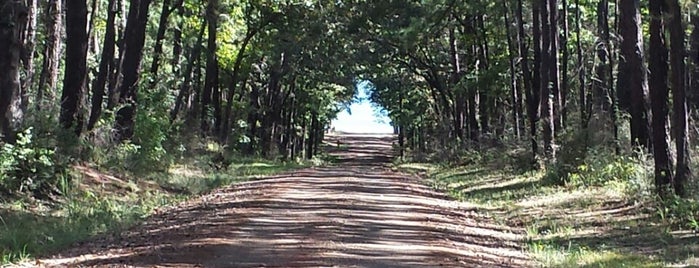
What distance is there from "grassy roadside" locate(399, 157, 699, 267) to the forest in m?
0.07

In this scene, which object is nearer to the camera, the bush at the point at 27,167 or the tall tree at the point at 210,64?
the bush at the point at 27,167

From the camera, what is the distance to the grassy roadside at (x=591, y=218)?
38.2ft

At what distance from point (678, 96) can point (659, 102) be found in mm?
894

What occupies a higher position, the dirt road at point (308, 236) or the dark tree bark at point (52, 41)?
the dark tree bark at point (52, 41)

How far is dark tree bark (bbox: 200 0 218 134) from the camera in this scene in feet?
108

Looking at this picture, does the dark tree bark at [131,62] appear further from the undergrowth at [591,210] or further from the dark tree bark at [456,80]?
the dark tree bark at [456,80]

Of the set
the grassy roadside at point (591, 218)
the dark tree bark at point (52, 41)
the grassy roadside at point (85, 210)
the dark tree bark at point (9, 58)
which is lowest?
the grassy roadside at point (591, 218)

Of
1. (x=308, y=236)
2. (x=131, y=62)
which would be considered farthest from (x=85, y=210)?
(x=131, y=62)

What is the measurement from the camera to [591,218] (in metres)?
16.3

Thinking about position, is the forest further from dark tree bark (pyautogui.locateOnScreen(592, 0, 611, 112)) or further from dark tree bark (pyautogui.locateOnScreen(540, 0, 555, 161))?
dark tree bark (pyautogui.locateOnScreen(592, 0, 611, 112))

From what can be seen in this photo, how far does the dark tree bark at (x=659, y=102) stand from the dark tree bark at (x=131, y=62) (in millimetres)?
13698

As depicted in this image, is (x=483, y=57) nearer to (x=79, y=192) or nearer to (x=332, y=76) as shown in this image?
(x=332, y=76)

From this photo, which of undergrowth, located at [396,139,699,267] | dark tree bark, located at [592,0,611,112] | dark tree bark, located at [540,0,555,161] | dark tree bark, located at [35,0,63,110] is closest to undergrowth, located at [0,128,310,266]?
dark tree bark, located at [35,0,63,110]

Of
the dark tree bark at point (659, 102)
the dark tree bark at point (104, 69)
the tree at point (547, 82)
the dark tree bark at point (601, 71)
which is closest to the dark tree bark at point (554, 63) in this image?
the tree at point (547, 82)
